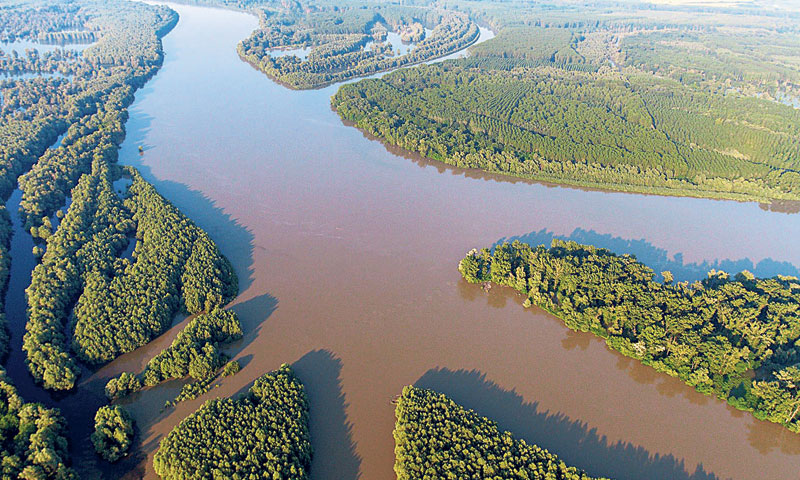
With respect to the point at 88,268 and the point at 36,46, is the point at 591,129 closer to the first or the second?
the point at 88,268

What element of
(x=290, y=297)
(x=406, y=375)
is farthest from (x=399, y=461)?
(x=290, y=297)

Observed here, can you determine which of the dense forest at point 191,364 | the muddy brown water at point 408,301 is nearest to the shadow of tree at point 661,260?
the muddy brown water at point 408,301

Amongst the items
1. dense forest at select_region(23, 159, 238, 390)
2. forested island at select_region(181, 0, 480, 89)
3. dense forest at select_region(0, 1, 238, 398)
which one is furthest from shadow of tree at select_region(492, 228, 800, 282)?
forested island at select_region(181, 0, 480, 89)

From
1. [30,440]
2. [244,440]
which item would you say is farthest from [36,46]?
[244,440]

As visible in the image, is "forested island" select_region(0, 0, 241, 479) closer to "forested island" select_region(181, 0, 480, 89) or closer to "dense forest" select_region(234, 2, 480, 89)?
"dense forest" select_region(234, 2, 480, 89)

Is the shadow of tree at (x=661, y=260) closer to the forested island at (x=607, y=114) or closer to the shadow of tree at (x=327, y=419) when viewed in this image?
the forested island at (x=607, y=114)
